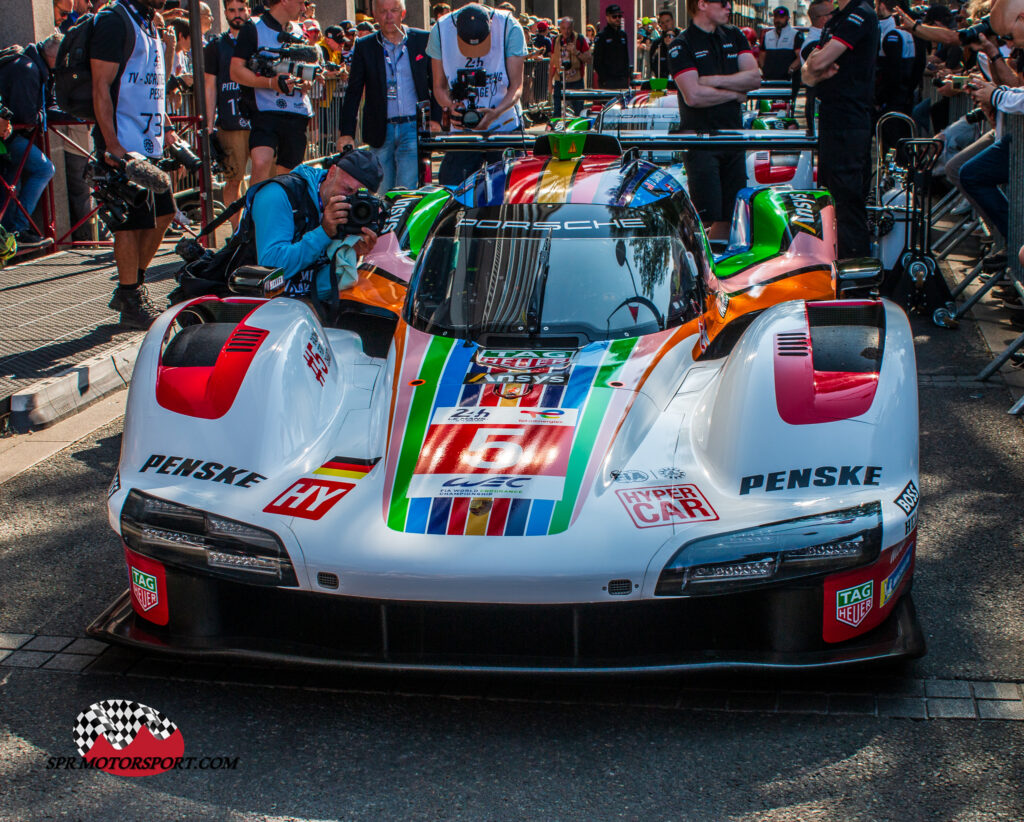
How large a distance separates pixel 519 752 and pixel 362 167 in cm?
286

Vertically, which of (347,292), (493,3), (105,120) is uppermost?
(493,3)

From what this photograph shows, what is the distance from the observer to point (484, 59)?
8.41 metres

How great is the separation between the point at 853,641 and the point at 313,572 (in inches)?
57.3

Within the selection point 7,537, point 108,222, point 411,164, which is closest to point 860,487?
point 7,537

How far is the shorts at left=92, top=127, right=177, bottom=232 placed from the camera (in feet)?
23.3

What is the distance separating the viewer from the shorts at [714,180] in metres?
7.47

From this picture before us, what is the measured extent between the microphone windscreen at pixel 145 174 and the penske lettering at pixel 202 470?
3702 mm

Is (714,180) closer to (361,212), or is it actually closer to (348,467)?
(361,212)

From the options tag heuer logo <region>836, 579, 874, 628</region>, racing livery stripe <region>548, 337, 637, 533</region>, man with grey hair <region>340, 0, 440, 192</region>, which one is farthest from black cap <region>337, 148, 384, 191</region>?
man with grey hair <region>340, 0, 440, 192</region>

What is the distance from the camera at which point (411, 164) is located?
9172 millimetres

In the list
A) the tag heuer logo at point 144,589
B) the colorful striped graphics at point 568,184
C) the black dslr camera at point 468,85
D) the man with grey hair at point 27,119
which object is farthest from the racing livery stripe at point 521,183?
the man with grey hair at point 27,119

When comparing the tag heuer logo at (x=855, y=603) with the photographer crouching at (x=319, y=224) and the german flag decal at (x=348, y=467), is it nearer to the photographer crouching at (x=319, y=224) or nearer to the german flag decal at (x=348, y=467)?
the german flag decal at (x=348, y=467)

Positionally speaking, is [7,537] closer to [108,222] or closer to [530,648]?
[530,648]

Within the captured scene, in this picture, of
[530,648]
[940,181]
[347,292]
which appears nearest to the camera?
[530,648]
